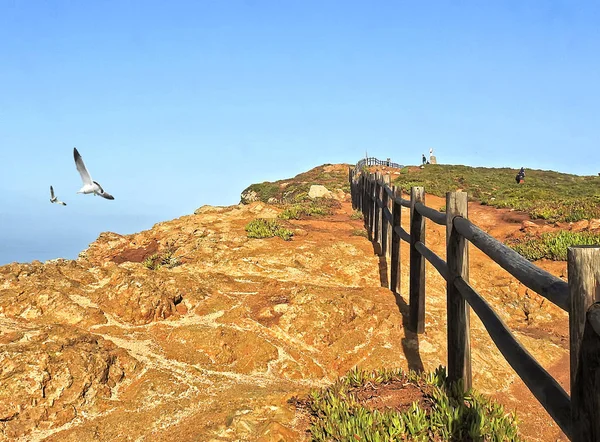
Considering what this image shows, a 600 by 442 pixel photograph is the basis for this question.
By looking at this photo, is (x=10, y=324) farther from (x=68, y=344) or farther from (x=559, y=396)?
(x=559, y=396)

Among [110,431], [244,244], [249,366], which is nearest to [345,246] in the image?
[244,244]

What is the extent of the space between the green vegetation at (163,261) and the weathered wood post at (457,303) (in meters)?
6.50

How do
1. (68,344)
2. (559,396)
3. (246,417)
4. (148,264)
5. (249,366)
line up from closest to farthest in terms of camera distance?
(559,396) → (246,417) → (68,344) → (249,366) → (148,264)

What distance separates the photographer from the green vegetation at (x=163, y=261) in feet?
32.0

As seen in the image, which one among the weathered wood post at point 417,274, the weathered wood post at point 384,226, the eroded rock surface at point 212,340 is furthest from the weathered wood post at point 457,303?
the weathered wood post at point 384,226

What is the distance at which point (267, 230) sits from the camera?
11508mm

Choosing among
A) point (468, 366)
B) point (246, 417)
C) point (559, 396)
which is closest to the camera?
point (559, 396)

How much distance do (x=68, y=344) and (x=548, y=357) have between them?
618 cm

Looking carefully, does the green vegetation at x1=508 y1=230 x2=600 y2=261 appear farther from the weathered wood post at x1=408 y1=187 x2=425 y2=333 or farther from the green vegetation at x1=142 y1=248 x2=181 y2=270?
the green vegetation at x1=142 y1=248 x2=181 y2=270

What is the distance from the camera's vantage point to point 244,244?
10.6 m

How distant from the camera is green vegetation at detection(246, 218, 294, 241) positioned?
11264 millimetres

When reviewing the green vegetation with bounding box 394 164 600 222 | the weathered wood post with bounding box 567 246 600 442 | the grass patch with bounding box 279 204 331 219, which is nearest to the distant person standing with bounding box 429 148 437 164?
the green vegetation with bounding box 394 164 600 222

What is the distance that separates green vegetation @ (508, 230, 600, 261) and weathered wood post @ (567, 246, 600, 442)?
9296mm

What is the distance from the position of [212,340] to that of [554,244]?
9.14 metres
